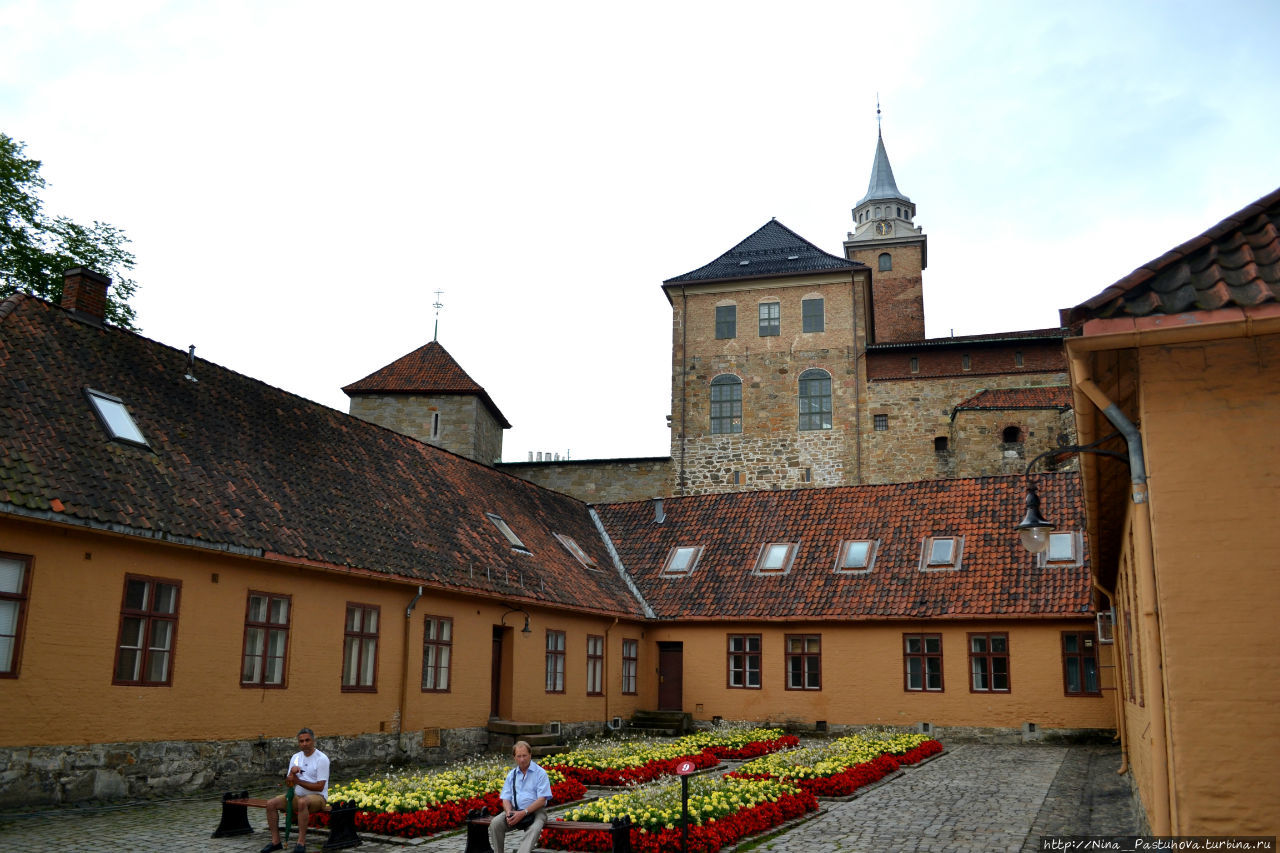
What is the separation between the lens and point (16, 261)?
25172 mm

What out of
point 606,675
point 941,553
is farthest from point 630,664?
point 941,553

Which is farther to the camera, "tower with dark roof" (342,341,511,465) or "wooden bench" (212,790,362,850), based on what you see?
"tower with dark roof" (342,341,511,465)

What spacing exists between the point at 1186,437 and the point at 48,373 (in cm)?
1291

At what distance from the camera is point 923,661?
21.3 meters

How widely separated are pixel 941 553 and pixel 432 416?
1968cm

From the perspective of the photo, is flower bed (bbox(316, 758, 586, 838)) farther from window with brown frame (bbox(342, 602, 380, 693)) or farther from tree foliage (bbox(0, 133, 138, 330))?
tree foliage (bbox(0, 133, 138, 330))

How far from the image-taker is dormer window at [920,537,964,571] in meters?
22.3

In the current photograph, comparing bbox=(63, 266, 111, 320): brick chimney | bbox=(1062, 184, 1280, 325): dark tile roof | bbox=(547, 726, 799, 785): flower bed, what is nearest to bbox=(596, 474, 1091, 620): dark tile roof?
bbox=(547, 726, 799, 785): flower bed

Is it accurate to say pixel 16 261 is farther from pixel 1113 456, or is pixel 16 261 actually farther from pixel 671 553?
pixel 1113 456

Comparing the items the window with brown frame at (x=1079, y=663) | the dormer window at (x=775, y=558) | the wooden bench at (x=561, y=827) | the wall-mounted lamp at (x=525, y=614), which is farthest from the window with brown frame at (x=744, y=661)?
the wooden bench at (x=561, y=827)

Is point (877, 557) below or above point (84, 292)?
below

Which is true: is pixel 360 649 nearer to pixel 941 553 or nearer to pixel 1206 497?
pixel 1206 497

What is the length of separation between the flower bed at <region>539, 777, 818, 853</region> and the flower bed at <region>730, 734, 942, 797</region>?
1.03 m

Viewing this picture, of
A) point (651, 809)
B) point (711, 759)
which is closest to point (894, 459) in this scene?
point (711, 759)
